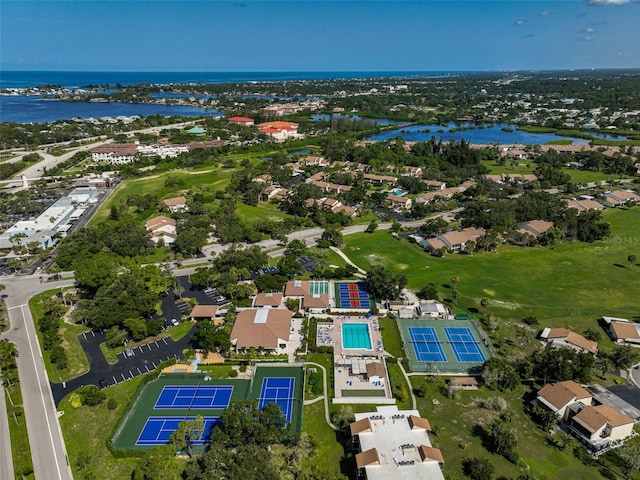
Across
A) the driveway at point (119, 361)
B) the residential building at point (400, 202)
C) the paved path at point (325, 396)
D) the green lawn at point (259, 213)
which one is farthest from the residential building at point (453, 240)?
the driveway at point (119, 361)

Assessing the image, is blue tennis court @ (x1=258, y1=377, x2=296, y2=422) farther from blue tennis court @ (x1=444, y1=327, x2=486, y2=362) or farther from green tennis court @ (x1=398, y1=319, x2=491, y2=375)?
blue tennis court @ (x1=444, y1=327, x2=486, y2=362)

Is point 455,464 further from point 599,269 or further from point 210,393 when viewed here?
point 599,269

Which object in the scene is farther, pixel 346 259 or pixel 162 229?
pixel 162 229

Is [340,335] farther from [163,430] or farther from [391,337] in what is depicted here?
[163,430]

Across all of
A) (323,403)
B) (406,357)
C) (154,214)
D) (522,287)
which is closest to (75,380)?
(323,403)

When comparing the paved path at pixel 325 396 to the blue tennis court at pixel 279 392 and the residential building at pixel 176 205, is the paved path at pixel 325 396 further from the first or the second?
the residential building at pixel 176 205

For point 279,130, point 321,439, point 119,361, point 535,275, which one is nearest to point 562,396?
point 321,439
